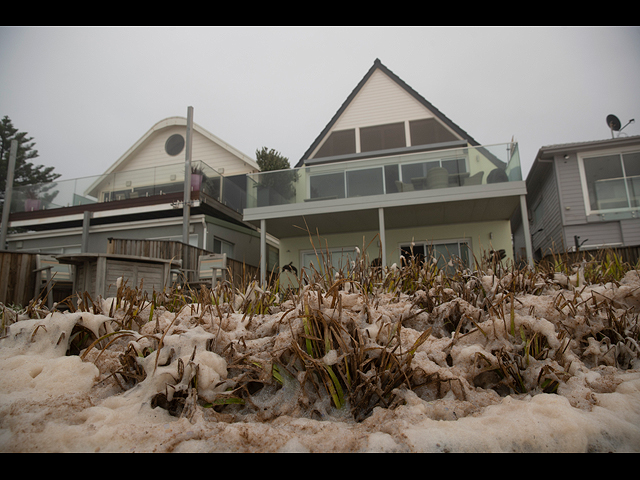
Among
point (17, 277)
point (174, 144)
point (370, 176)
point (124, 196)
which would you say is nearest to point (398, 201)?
point (370, 176)

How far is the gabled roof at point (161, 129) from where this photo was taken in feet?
55.5

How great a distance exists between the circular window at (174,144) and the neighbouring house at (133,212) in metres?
3.56

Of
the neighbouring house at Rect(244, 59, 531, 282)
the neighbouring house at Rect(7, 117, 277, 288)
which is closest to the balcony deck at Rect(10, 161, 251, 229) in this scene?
the neighbouring house at Rect(7, 117, 277, 288)

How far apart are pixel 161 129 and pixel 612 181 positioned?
58.5 feet

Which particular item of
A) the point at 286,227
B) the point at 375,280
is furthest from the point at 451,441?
the point at 286,227

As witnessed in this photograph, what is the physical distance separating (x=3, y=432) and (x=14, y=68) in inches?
88.1

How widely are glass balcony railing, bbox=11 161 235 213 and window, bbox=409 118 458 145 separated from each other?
25.1 ft

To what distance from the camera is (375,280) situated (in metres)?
2.34

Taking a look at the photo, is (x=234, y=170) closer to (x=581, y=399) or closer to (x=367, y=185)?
(x=367, y=185)

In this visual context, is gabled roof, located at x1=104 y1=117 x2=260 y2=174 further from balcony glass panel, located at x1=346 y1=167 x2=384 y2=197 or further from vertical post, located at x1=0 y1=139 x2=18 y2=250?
balcony glass panel, located at x1=346 y1=167 x2=384 y2=197

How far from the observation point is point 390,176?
10.4 m

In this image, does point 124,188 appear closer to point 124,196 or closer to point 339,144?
point 124,196

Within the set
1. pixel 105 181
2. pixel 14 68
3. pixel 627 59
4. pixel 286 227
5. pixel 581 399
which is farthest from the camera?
pixel 105 181

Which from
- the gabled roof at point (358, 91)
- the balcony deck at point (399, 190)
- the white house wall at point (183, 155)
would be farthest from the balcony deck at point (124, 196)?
the gabled roof at point (358, 91)
